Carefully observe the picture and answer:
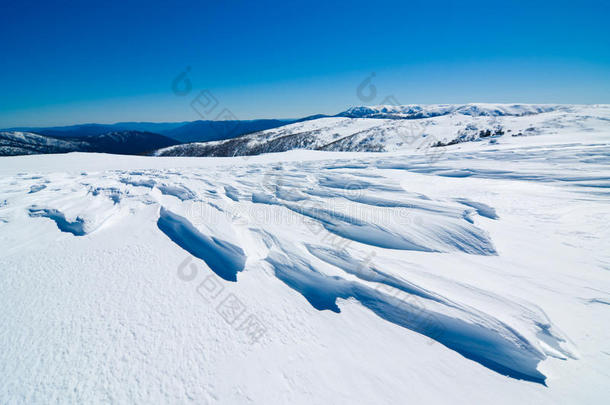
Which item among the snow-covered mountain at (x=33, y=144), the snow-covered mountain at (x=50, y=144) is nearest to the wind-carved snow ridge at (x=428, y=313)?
the snow-covered mountain at (x=50, y=144)

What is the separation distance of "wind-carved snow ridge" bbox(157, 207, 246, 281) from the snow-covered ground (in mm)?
28

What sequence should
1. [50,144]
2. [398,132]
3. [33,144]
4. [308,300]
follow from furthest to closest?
[50,144] → [33,144] → [398,132] → [308,300]

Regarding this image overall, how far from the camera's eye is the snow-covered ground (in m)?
1.83

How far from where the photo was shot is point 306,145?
3248 inches

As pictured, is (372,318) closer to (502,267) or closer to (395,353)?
(395,353)

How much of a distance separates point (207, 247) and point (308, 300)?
180cm

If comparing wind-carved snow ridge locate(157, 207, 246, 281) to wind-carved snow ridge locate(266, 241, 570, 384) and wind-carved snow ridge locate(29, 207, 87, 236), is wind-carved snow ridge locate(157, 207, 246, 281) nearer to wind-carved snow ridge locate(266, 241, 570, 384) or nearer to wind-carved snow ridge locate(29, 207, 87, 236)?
wind-carved snow ridge locate(266, 241, 570, 384)

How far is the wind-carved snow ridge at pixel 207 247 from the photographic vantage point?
323 cm

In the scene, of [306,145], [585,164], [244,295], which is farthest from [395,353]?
[306,145]

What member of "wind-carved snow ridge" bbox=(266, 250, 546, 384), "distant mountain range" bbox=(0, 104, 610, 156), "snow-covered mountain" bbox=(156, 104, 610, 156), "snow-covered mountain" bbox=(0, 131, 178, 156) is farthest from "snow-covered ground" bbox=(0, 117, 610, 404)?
"snow-covered mountain" bbox=(0, 131, 178, 156)

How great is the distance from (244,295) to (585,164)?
8.94 m

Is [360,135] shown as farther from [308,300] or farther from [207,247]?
[308,300]

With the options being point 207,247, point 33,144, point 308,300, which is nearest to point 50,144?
point 33,144

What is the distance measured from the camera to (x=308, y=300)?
2.71m
